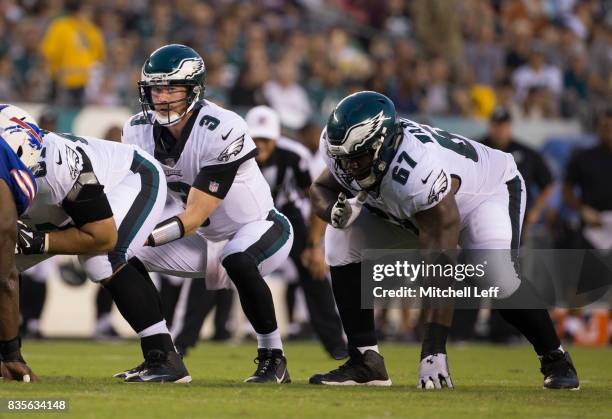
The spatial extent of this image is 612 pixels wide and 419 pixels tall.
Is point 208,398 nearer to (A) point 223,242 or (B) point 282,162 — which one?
(A) point 223,242

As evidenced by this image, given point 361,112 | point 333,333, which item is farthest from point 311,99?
point 361,112

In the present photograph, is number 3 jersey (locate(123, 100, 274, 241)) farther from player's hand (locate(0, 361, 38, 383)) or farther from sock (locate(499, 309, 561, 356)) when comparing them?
sock (locate(499, 309, 561, 356))

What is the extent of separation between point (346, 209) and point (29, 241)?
69.9 inches

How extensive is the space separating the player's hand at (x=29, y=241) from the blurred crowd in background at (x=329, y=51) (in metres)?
7.40

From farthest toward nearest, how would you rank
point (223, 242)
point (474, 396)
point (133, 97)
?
point (133, 97) → point (223, 242) → point (474, 396)

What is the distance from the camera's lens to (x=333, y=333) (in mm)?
11148

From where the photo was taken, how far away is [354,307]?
24.8ft


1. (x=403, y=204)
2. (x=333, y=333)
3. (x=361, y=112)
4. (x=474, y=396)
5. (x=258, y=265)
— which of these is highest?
(x=361, y=112)

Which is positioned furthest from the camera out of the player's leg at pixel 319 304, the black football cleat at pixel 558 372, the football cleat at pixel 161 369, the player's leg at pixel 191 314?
the player's leg at pixel 319 304

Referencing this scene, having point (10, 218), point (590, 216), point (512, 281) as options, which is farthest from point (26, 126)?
point (590, 216)

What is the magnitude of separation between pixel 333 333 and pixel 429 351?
163 inches

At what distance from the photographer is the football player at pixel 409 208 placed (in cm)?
701

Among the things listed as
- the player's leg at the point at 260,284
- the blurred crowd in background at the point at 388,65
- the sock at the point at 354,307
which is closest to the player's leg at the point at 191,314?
the blurred crowd in background at the point at 388,65

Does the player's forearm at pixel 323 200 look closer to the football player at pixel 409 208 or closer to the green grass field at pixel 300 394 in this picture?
the football player at pixel 409 208
